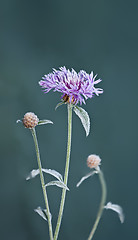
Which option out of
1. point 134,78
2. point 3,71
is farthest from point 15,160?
point 134,78

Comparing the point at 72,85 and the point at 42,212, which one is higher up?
the point at 72,85

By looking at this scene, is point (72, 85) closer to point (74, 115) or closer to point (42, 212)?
point (42, 212)

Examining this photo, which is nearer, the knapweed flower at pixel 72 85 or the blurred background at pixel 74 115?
the knapweed flower at pixel 72 85

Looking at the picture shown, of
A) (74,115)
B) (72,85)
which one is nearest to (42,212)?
(72,85)

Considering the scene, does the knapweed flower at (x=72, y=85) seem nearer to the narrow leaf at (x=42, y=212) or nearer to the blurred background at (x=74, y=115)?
the narrow leaf at (x=42, y=212)

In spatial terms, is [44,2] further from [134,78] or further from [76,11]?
[134,78]

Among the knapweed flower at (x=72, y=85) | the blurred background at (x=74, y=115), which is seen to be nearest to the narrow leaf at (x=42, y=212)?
the knapweed flower at (x=72, y=85)

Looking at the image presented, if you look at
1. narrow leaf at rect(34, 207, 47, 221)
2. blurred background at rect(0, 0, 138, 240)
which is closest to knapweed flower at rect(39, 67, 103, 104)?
narrow leaf at rect(34, 207, 47, 221)

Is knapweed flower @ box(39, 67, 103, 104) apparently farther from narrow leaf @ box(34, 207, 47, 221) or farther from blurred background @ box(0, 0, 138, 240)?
blurred background @ box(0, 0, 138, 240)
